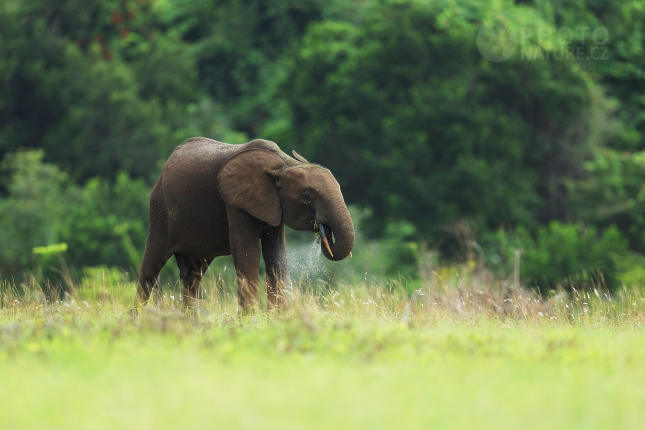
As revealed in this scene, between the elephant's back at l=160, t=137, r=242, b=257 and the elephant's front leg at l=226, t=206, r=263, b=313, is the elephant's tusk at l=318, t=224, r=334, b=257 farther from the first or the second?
the elephant's back at l=160, t=137, r=242, b=257

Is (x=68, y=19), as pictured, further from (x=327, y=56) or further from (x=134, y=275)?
(x=134, y=275)

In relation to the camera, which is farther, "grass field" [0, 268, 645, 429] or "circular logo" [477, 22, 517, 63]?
"circular logo" [477, 22, 517, 63]

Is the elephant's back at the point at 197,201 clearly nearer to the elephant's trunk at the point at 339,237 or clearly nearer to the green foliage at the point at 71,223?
the elephant's trunk at the point at 339,237

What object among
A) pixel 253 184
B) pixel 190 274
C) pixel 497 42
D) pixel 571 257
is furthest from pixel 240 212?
pixel 497 42

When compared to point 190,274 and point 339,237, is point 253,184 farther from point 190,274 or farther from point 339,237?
point 190,274

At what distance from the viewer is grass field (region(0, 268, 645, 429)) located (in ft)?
16.5

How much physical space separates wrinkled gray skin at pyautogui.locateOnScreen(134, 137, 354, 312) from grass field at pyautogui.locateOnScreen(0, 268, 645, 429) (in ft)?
3.27

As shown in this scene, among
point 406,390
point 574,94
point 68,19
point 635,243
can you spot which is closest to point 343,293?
point 406,390

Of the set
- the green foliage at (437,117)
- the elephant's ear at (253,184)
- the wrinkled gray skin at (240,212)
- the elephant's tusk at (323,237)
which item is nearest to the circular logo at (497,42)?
the green foliage at (437,117)

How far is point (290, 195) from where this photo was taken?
30.2ft

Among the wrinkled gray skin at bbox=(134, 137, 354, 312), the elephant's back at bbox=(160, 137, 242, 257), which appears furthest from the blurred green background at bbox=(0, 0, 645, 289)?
the elephant's back at bbox=(160, 137, 242, 257)

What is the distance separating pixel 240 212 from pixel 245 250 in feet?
1.32

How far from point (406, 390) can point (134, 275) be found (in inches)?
759

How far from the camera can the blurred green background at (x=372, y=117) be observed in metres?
27.6
